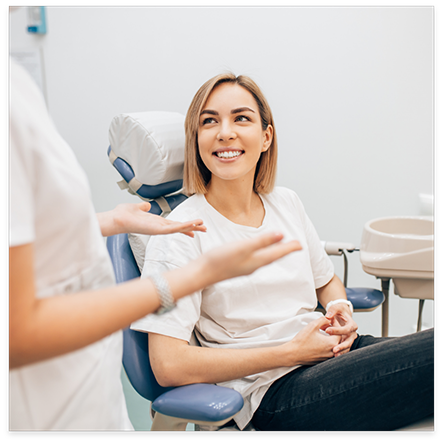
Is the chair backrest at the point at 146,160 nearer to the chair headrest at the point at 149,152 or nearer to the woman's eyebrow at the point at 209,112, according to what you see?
the chair headrest at the point at 149,152

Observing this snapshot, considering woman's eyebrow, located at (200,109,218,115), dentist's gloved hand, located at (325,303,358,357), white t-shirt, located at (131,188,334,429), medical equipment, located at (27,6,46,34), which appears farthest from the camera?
medical equipment, located at (27,6,46,34)

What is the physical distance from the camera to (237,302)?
112 centimetres

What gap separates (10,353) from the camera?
0.44 m

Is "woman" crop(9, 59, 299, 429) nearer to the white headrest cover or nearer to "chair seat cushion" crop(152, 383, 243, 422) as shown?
"chair seat cushion" crop(152, 383, 243, 422)

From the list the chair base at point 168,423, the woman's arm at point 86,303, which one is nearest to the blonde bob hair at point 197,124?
the chair base at point 168,423

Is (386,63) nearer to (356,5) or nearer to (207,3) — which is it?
(356,5)

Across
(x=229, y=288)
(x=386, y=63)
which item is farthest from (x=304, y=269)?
(x=386, y=63)

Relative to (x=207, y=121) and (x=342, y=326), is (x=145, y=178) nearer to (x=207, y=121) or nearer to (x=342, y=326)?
(x=207, y=121)

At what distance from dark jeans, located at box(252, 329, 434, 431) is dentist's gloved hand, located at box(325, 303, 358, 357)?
0.37 ft

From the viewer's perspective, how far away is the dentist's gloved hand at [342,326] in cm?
A: 113

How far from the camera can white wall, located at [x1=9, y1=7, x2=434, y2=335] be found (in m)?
1.90

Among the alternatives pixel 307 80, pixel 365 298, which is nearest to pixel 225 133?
pixel 365 298

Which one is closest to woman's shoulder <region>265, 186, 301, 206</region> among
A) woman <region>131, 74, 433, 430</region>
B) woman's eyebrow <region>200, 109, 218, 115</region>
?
woman <region>131, 74, 433, 430</region>

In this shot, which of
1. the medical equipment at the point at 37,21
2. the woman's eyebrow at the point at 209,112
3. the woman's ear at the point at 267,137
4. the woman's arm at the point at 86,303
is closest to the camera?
the woman's arm at the point at 86,303
